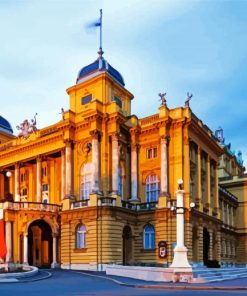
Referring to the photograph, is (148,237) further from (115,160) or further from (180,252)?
(180,252)

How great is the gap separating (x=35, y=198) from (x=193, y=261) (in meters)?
20.5

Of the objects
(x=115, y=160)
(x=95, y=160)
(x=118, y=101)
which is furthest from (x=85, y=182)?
(x=118, y=101)

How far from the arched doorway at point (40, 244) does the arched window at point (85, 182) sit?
5836mm

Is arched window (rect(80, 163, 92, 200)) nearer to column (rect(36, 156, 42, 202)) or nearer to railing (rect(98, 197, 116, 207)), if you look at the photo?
railing (rect(98, 197, 116, 207))

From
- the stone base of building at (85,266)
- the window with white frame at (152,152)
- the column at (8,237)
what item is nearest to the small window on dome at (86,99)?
the window with white frame at (152,152)

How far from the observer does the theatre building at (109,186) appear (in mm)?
46969

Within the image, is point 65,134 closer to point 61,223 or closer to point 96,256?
point 61,223

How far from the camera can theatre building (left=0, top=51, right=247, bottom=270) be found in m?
47.0

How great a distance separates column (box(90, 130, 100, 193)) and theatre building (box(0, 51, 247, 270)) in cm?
10

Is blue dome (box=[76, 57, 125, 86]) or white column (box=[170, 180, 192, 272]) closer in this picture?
white column (box=[170, 180, 192, 272])

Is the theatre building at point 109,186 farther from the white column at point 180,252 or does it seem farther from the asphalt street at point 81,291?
the asphalt street at point 81,291

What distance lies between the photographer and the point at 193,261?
4938 centimetres

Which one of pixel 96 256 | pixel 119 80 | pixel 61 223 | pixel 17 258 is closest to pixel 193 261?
pixel 96 256

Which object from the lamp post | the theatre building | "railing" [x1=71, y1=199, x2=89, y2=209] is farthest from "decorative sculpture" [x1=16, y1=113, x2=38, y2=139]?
the lamp post
